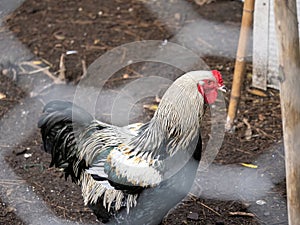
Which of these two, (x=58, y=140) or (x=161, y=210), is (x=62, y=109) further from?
Answer: (x=161, y=210)

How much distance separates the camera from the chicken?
1.52m

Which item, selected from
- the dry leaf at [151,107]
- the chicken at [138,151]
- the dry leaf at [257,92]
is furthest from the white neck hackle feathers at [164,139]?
the dry leaf at [257,92]

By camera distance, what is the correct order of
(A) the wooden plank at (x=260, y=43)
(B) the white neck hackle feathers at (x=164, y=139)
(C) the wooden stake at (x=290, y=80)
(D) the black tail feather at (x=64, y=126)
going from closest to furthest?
(C) the wooden stake at (x=290, y=80)
(B) the white neck hackle feathers at (x=164, y=139)
(D) the black tail feather at (x=64, y=126)
(A) the wooden plank at (x=260, y=43)

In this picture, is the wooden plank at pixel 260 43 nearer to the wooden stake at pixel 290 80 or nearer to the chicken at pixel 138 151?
the chicken at pixel 138 151

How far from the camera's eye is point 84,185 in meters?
1.67

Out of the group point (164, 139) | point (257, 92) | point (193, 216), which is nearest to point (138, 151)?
point (164, 139)

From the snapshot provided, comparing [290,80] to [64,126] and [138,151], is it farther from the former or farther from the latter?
[64,126]

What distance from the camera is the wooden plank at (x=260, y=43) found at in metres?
2.18

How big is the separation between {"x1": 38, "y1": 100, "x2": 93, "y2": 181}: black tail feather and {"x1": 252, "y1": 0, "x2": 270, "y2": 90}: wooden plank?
2.63 ft

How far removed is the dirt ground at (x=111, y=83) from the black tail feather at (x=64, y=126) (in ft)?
0.85

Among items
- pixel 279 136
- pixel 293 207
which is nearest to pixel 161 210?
pixel 293 207

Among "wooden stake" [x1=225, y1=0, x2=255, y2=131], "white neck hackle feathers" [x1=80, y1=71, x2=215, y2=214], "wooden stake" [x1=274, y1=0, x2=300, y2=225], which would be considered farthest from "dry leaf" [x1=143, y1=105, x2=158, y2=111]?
"wooden stake" [x1=274, y1=0, x2=300, y2=225]

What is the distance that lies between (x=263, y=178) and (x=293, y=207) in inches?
20.9

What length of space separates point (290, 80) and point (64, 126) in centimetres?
62
